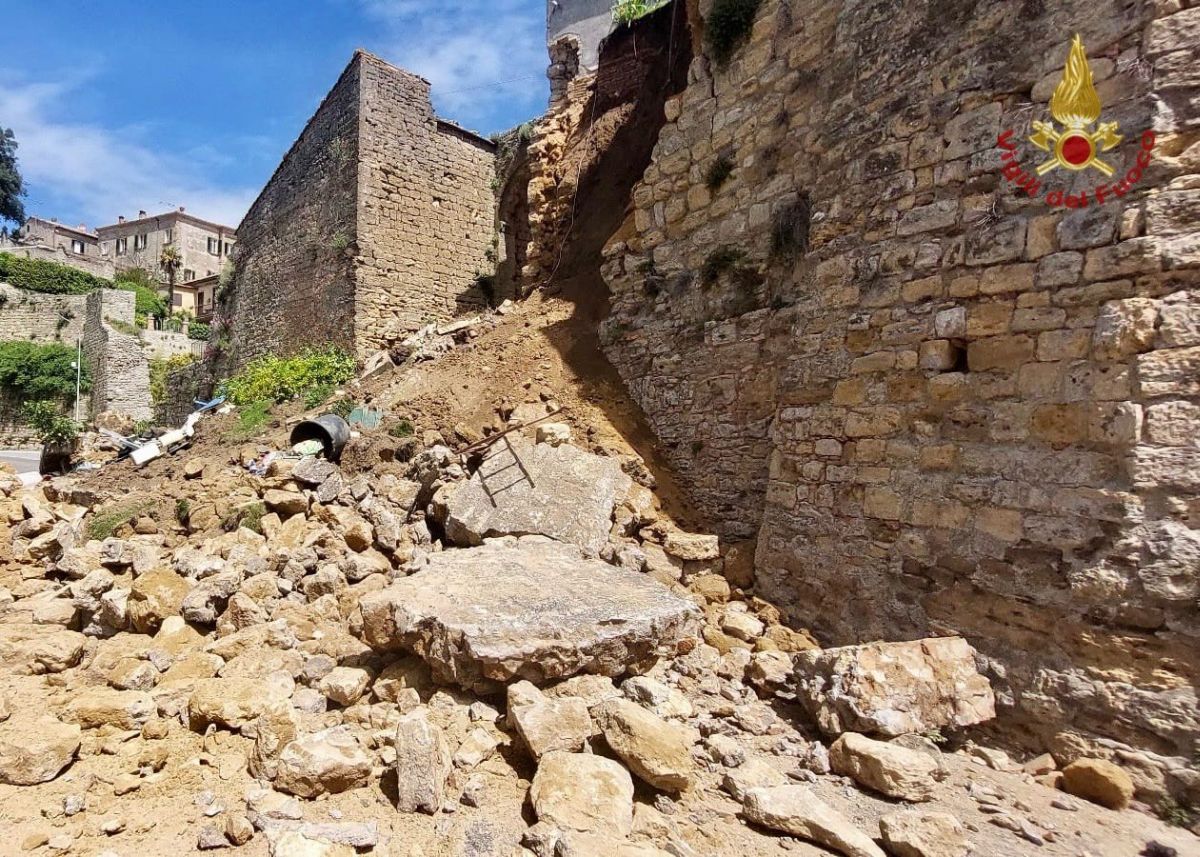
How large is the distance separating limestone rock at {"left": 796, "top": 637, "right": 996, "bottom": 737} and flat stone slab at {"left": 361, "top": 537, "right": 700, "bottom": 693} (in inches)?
35.0

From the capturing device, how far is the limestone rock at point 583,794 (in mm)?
2430

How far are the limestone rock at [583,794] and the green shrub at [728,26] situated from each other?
606 cm

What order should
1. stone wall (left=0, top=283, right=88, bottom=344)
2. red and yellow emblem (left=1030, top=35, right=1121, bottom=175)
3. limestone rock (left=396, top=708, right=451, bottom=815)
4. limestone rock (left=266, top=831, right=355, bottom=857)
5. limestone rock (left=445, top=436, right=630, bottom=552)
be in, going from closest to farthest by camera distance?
limestone rock (left=266, top=831, right=355, bottom=857) < limestone rock (left=396, top=708, right=451, bottom=815) < red and yellow emblem (left=1030, top=35, right=1121, bottom=175) < limestone rock (left=445, top=436, right=630, bottom=552) < stone wall (left=0, top=283, right=88, bottom=344)

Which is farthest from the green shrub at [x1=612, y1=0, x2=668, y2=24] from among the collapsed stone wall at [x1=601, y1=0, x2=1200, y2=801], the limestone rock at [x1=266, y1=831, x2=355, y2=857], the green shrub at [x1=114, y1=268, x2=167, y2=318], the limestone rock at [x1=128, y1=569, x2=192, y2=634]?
the green shrub at [x1=114, y1=268, x2=167, y2=318]

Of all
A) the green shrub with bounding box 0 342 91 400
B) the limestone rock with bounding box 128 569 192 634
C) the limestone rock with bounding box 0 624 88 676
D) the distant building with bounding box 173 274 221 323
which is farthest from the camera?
the distant building with bounding box 173 274 221 323

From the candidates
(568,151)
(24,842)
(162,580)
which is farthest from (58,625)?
(568,151)

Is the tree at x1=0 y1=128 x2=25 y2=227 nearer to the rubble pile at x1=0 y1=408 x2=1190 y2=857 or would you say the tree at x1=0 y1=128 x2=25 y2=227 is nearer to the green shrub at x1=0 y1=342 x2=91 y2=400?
the green shrub at x1=0 y1=342 x2=91 y2=400

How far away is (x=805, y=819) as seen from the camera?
245cm

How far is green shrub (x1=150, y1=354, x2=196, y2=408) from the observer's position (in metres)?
25.7

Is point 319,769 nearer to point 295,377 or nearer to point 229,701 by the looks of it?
point 229,701

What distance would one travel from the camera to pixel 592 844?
2322 millimetres

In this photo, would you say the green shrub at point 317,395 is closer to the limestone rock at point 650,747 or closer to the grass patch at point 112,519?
the grass patch at point 112,519

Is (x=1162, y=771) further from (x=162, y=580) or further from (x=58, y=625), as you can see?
(x=58, y=625)

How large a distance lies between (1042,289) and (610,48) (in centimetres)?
863
